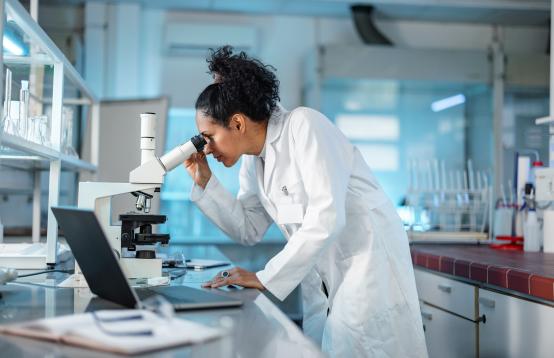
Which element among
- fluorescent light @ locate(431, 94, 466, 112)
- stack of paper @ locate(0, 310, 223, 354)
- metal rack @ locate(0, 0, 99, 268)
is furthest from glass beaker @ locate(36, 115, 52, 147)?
fluorescent light @ locate(431, 94, 466, 112)

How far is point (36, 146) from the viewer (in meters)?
1.94

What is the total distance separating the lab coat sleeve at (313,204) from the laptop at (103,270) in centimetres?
23

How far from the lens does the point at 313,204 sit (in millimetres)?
1594

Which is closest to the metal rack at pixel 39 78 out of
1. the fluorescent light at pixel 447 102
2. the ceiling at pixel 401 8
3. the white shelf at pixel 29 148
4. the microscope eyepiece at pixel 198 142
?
the white shelf at pixel 29 148

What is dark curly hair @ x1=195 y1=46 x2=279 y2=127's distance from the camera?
1770 millimetres

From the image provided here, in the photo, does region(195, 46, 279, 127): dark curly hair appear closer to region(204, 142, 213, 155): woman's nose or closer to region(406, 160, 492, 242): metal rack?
region(204, 142, 213, 155): woman's nose

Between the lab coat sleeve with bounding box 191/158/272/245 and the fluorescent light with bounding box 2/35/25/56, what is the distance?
75cm

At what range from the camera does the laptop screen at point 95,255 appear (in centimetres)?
120

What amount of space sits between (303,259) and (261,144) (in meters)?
0.46

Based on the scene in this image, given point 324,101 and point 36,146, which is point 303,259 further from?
point 324,101

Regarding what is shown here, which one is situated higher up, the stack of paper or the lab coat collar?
the lab coat collar

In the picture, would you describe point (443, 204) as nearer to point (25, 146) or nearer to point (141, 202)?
point (141, 202)

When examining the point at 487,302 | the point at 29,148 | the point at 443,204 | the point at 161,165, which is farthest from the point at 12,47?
the point at 443,204

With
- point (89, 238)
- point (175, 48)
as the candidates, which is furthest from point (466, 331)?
point (175, 48)
